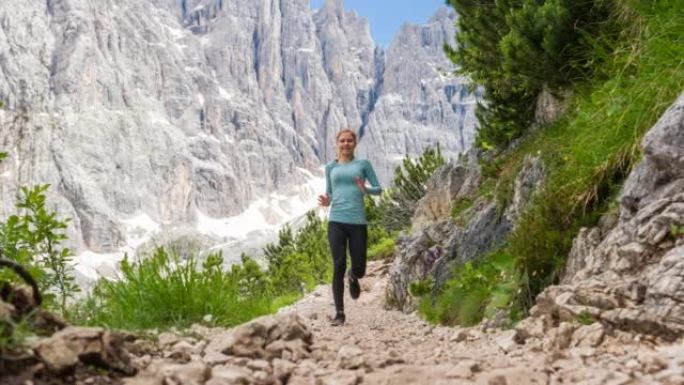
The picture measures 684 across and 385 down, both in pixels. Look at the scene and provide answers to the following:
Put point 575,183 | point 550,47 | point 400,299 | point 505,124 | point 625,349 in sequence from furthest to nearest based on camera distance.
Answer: point 505,124
point 400,299
point 550,47
point 575,183
point 625,349

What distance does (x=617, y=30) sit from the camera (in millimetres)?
7918

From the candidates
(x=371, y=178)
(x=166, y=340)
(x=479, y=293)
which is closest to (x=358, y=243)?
(x=371, y=178)

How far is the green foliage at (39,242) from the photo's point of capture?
561cm

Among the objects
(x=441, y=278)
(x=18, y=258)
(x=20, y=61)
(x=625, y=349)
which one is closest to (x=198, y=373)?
(x=625, y=349)

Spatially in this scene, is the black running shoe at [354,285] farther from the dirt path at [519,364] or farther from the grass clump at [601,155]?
the dirt path at [519,364]

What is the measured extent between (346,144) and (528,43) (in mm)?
3560

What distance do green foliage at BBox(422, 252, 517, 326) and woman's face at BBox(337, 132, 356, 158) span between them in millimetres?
2289

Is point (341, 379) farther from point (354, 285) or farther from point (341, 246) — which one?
point (354, 285)

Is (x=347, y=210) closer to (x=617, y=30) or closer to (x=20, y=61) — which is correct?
(x=617, y=30)

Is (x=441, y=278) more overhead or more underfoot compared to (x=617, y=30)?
more underfoot

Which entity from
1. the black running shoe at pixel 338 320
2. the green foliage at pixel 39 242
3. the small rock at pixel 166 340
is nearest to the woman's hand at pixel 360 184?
the black running shoe at pixel 338 320

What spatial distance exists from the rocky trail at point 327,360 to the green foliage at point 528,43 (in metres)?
4.42

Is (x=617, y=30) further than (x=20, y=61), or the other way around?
(x=20, y=61)

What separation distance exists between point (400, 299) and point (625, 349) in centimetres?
878
